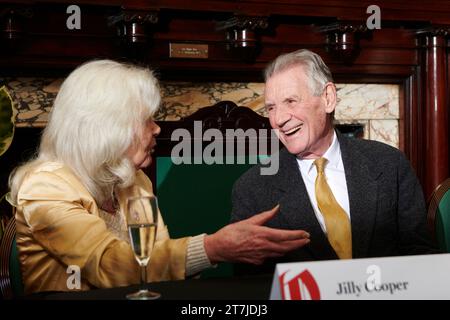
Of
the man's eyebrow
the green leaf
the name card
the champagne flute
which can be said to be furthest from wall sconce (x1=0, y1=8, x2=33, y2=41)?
the name card

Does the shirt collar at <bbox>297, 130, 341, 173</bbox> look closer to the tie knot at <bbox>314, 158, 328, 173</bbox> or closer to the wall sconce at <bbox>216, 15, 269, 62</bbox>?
the tie knot at <bbox>314, 158, 328, 173</bbox>

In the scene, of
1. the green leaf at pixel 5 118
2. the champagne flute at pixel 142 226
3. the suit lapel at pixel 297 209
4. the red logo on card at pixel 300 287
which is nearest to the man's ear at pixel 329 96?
the suit lapel at pixel 297 209

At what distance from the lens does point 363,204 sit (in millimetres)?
2148

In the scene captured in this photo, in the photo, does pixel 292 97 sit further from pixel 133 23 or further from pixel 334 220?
pixel 133 23

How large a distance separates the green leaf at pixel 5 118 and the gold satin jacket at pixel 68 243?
89 cm

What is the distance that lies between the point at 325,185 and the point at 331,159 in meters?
0.15

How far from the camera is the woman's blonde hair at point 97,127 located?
1776 mm

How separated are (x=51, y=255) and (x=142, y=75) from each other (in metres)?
0.55

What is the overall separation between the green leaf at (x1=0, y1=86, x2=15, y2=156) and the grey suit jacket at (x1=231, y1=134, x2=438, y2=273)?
3.06 feet

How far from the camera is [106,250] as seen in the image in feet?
4.97

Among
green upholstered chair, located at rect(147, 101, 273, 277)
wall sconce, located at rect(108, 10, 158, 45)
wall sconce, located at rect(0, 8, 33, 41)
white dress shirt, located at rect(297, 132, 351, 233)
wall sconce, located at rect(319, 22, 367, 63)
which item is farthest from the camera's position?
wall sconce, located at rect(319, 22, 367, 63)

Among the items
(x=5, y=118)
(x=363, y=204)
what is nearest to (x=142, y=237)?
(x=363, y=204)

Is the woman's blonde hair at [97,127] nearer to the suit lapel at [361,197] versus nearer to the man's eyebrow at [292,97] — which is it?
the man's eyebrow at [292,97]

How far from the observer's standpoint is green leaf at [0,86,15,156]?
252 cm
